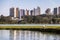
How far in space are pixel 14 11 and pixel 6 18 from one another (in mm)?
4701

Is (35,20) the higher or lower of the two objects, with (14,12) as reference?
lower

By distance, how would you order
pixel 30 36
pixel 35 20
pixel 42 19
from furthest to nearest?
pixel 35 20
pixel 42 19
pixel 30 36

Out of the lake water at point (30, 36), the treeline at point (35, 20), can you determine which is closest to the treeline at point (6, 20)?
the treeline at point (35, 20)

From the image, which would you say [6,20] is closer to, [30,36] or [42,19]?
[42,19]

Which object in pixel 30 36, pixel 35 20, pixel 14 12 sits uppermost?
pixel 14 12

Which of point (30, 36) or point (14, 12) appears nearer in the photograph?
point (30, 36)

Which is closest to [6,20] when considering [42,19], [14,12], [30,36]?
[14,12]

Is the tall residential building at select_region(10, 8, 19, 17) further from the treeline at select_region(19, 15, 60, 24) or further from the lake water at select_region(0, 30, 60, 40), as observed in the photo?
the lake water at select_region(0, 30, 60, 40)

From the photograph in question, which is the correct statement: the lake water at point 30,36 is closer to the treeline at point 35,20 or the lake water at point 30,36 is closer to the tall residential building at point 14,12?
the treeline at point 35,20

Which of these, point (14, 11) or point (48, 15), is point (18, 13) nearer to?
point (14, 11)

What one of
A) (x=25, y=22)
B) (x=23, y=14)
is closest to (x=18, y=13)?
(x=23, y=14)

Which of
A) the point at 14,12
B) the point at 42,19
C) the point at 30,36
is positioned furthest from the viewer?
→ the point at 14,12

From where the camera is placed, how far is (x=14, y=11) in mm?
51312

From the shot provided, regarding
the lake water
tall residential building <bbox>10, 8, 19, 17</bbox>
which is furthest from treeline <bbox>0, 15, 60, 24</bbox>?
the lake water
